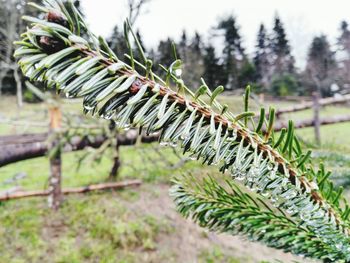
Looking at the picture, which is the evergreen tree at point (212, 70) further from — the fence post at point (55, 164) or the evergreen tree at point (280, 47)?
the fence post at point (55, 164)

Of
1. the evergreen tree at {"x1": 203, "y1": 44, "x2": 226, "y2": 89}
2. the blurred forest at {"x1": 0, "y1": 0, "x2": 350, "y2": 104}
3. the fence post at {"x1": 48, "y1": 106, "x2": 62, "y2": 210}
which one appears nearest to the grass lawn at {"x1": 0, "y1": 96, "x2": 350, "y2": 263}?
the fence post at {"x1": 48, "y1": 106, "x2": 62, "y2": 210}

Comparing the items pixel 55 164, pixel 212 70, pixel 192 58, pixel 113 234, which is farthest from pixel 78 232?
pixel 192 58

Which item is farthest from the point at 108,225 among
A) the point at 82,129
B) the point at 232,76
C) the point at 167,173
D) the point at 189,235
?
the point at 232,76

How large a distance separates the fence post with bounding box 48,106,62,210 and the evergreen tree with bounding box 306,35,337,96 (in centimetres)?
456

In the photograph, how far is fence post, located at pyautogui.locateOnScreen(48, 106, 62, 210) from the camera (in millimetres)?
3584

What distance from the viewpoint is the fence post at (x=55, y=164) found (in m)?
3.58

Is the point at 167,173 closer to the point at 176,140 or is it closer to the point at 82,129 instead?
the point at 82,129

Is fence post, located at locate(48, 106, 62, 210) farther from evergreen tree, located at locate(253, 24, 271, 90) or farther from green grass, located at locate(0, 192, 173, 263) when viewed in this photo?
evergreen tree, located at locate(253, 24, 271, 90)

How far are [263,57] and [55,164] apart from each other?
5374 mm

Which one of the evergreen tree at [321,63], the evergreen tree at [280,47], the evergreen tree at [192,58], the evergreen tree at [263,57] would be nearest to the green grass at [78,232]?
the evergreen tree at [192,58]

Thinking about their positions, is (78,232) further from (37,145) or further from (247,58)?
(247,58)

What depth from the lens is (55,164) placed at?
12.0ft

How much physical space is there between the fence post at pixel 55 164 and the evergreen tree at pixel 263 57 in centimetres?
320

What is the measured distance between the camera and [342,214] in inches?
15.7
